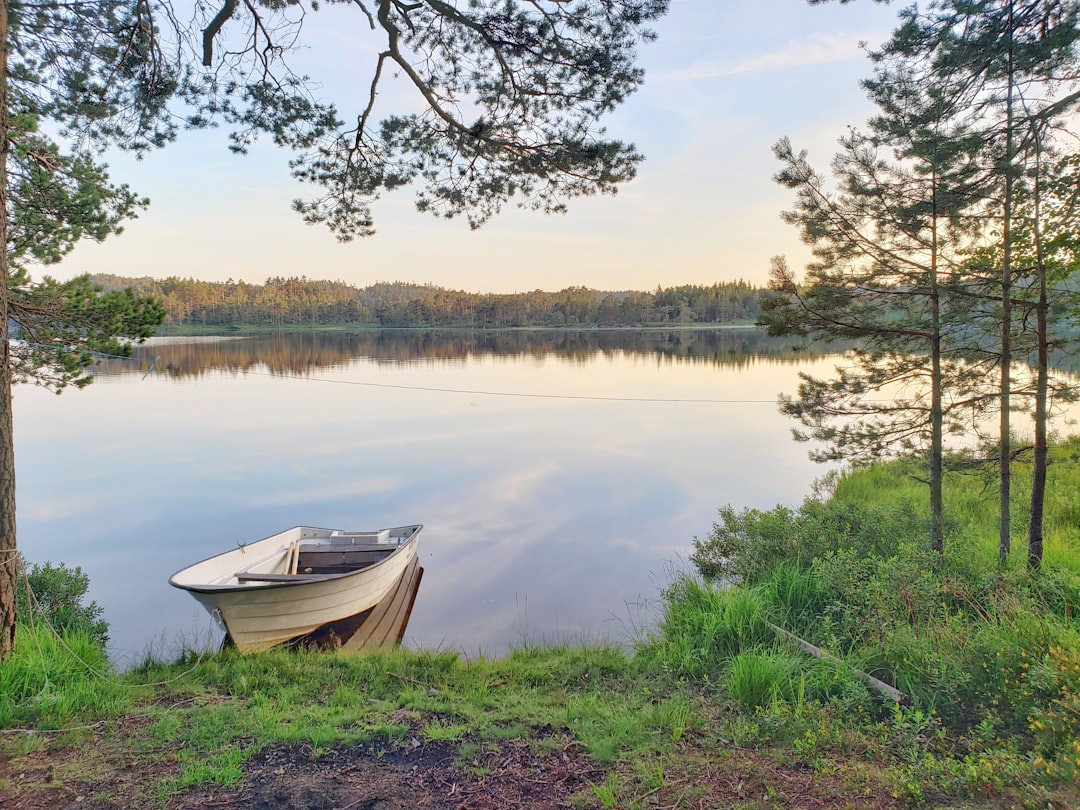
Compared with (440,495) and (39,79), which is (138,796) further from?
(440,495)

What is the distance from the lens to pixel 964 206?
7.96 metres

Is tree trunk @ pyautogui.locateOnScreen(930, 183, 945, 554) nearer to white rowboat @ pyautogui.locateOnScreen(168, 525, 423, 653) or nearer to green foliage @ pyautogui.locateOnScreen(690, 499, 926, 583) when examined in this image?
green foliage @ pyautogui.locateOnScreen(690, 499, 926, 583)

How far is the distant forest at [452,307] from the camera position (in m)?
125

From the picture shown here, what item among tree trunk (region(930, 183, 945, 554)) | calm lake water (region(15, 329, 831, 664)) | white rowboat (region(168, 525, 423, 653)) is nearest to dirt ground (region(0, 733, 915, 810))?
white rowboat (region(168, 525, 423, 653))

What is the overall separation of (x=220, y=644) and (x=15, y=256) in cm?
514

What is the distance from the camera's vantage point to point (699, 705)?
4727 mm

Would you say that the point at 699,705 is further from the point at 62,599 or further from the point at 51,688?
the point at 62,599

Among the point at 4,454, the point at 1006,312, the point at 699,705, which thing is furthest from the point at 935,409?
the point at 4,454

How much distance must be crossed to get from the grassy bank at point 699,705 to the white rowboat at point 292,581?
0.62 m

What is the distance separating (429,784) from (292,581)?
4780 mm

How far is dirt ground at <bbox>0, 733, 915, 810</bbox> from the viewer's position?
3.38 meters

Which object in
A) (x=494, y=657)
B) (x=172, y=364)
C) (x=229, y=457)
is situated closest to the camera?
(x=494, y=657)

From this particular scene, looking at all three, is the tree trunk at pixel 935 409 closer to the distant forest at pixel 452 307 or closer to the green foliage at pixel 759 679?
the green foliage at pixel 759 679

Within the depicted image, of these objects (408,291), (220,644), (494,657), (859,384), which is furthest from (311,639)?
(408,291)
